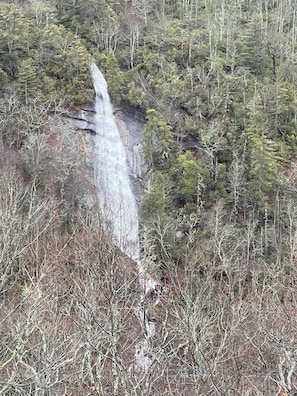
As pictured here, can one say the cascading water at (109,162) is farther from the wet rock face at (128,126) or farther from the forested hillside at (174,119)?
the forested hillside at (174,119)

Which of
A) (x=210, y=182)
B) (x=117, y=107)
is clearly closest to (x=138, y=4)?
(x=117, y=107)

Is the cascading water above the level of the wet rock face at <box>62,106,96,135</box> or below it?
below

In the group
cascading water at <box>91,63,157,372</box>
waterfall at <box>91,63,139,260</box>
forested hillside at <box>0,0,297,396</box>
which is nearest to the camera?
forested hillside at <box>0,0,297,396</box>

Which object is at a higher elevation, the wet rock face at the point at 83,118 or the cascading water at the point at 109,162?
the wet rock face at the point at 83,118

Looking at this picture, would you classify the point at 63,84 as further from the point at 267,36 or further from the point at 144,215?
the point at 267,36

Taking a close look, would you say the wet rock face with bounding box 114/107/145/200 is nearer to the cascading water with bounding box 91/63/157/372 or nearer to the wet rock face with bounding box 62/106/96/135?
the cascading water with bounding box 91/63/157/372

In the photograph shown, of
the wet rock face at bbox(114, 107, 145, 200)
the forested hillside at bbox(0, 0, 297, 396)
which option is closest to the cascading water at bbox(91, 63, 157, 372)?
the wet rock face at bbox(114, 107, 145, 200)

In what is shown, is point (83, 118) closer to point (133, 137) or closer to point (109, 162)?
point (133, 137)

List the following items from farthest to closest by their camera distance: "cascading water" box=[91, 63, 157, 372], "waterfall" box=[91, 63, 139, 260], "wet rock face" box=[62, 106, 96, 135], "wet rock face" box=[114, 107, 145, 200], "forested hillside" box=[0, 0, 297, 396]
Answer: "wet rock face" box=[62, 106, 96, 135] → "wet rock face" box=[114, 107, 145, 200] → "waterfall" box=[91, 63, 139, 260] → "cascading water" box=[91, 63, 157, 372] → "forested hillside" box=[0, 0, 297, 396]

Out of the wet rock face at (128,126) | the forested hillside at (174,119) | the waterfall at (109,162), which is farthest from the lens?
the wet rock face at (128,126)

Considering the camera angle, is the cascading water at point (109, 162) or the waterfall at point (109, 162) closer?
the cascading water at point (109, 162)

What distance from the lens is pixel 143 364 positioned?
9.42 metres

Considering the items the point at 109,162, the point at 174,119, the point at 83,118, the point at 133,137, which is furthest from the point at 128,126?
the point at 109,162

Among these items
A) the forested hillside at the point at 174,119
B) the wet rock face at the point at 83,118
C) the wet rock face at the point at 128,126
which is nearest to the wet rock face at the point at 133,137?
the wet rock face at the point at 128,126
